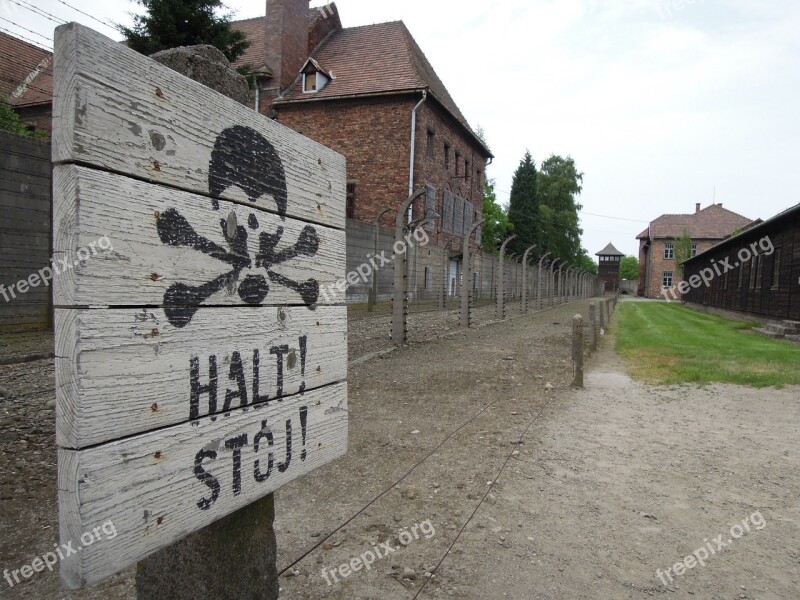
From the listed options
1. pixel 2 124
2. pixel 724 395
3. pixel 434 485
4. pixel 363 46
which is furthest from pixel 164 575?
pixel 363 46

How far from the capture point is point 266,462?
1249mm

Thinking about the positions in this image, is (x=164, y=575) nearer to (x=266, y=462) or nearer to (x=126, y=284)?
(x=266, y=462)

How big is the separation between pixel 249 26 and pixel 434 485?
104ft

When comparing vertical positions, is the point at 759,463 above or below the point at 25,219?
below

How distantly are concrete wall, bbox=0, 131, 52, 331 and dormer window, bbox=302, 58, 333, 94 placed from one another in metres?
21.5

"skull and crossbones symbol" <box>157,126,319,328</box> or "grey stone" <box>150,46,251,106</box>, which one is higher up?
"grey stone" <box>150,46,251,106</box>

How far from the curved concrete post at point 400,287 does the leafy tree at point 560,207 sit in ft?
159

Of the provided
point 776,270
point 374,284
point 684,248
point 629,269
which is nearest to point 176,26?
point 374,284

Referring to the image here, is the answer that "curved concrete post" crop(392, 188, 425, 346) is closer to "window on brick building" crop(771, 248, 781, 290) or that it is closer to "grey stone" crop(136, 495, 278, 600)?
"grey stone" crop(136, 495, 278, 600)

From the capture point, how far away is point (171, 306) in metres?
Answer: 1.02

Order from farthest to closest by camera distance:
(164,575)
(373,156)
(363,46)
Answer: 1. (363,46)
2. (373,156)
3. (164,575)

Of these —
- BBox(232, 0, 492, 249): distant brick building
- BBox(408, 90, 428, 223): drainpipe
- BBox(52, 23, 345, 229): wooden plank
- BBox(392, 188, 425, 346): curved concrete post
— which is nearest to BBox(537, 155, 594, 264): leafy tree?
BBox(232, 0, 492, 249): distant brick building

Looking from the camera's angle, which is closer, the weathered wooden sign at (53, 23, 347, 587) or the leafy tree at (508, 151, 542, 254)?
the weathered wooden sign at (53, 23, 347, 587)

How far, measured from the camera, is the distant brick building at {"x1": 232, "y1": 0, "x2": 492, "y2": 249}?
79.0ft
